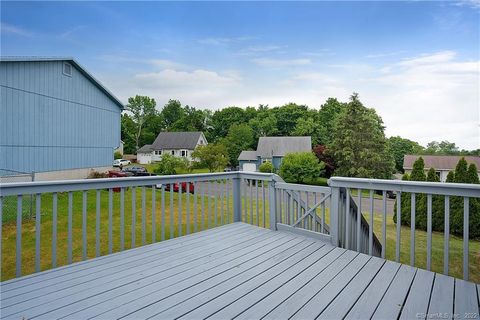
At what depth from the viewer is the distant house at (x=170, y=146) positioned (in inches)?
1241

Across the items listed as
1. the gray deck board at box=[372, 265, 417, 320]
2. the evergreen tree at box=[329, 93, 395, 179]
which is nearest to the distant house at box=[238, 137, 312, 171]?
the evergreen tree at box=[329, 93, 395, 179]

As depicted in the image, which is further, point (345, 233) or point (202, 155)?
point (202, 155)

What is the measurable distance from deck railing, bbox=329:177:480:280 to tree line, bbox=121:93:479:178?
7847 mm

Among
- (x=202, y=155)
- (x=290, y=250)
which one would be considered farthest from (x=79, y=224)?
(x=202, y=155)

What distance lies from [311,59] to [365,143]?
1172 cm

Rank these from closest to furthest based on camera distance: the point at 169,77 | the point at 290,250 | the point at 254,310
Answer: the point at 254,310 → the point at 290,250 → the point at 169,77

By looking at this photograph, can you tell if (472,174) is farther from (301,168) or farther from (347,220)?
(301,168)

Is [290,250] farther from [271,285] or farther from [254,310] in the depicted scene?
[254,310]

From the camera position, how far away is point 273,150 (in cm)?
2620

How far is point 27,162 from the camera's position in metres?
9.16

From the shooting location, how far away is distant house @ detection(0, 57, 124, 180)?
8.51m

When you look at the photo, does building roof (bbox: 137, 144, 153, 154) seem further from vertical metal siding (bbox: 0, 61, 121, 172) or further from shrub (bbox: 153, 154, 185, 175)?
vertical metal siding (bbox: 0, 61, 121, 172)

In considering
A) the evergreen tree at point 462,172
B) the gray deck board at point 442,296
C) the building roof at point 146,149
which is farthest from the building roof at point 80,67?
the building roof at point 146,149

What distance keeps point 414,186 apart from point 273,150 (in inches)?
947
